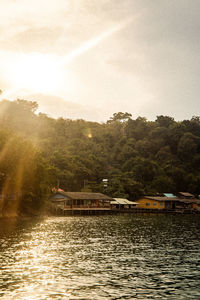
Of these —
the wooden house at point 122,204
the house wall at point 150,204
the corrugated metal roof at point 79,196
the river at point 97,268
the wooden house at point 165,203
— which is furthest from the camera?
the house wall at point 150,204

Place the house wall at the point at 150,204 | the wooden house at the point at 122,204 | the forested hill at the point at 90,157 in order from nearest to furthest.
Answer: the forested hill at the point at 90,157 → the wooden house at the point at 122,204 → the house wall at the point at 150,204

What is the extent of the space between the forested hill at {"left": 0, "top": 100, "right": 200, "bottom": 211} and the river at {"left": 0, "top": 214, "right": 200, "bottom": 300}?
1226 inches

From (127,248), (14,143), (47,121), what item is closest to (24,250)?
(127,248)

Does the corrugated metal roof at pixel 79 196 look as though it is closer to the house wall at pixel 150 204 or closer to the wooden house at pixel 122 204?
the wooden house at pixel 122 204

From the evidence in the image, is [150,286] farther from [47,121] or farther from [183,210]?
[47,121]

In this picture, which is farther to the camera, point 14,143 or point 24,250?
point 14,143

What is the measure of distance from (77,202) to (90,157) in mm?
43838

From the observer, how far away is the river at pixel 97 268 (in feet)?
67.6

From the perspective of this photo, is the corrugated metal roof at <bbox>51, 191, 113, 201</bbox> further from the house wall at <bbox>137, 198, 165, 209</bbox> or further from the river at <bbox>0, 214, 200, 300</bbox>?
the river at <bbox>0, 214, 200, 300</bbox>

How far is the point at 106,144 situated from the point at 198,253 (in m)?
151

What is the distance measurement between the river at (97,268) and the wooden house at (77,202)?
179 feet

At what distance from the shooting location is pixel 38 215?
84188 mm

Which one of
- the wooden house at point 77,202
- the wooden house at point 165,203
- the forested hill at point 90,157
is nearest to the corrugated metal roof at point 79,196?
the wooden house at point 77,202

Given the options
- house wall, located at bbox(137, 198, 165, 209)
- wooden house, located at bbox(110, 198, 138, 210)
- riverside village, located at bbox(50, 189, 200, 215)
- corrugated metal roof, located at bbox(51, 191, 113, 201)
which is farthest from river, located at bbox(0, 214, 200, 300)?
house wall, located at bbox(137, 198, 165, 209)
